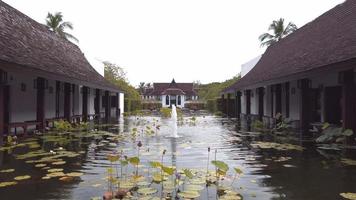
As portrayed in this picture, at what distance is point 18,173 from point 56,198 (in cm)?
211

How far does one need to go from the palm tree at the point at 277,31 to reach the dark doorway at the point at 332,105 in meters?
30.7

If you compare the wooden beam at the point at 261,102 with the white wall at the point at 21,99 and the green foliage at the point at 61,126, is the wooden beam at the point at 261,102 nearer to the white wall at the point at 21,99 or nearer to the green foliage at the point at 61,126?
the green foliage at the point at 61,126

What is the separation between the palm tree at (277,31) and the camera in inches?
1751

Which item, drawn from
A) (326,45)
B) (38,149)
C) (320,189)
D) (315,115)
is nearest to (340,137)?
(326,45)

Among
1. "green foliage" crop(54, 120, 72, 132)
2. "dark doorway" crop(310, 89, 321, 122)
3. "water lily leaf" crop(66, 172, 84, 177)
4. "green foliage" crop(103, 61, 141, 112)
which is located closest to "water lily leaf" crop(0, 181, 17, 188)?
"water lily leaf" crop(66, 172, 84, 177)

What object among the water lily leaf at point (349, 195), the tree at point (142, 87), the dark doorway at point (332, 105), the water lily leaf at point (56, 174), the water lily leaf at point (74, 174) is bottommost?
the water lily leaf at point (349, 195)

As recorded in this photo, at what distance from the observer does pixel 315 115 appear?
16.4m

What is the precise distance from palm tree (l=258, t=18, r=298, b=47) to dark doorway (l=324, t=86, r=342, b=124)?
30.7m

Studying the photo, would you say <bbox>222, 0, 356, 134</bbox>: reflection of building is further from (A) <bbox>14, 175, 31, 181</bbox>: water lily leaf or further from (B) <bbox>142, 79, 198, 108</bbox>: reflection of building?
(B) <bbox>142, 79, 198, 108</bbox>: reflection of building

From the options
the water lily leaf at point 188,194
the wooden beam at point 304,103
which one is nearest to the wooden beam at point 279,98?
the wooden beam at point 304,103

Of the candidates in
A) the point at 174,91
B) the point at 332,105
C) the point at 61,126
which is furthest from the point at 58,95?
the point at 174,91

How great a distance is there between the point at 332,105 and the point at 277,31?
31.7 metres

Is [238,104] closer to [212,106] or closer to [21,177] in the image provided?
[212,106]

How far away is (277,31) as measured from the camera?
148 ft
